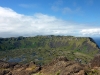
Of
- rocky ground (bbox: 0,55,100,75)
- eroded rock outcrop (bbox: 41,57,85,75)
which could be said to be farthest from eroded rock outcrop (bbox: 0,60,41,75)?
eroded rock outcrop (bbox: 41,57,85,75)

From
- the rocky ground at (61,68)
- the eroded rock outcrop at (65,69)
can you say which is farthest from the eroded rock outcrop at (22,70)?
the eroded rock outcrop at (65,69)

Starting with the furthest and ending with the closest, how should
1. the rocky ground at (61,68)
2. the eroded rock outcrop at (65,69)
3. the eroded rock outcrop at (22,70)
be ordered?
1. the eroded rock outcrop at (22,70)
2. the rocky ground at (61,68)
3. the eroded rock outcrop at (65,69)

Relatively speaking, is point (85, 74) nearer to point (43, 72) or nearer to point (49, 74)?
point (49, 74)

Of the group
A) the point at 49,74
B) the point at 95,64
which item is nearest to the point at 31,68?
the point at 49,74

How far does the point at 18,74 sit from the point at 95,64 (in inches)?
1839

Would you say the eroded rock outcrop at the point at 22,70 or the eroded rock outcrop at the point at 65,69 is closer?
the eroded rock outcrop at the point at 65,69

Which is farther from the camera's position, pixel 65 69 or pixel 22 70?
pixel 22 70

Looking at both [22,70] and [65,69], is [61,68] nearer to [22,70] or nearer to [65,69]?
[65,69]

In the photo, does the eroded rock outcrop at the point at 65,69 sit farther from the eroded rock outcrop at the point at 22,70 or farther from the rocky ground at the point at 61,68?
the eroded rock outcrop at the point at 22,70

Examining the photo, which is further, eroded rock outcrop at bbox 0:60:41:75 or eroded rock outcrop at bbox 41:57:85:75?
eroded rock outcrop at bbox 0:60:41:75

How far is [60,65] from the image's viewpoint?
102062 millimetres

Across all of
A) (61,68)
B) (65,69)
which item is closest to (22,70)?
(61,68)

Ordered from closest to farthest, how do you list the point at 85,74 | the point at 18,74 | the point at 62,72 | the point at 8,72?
the point at 85,74 < the point at 62,72 < the point at 18,74 < the point at 8,72

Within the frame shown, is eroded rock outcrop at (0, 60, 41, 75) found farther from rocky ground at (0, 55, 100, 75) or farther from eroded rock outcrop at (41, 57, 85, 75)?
eroded rock outcrop at (41, 57, 85, 75)
